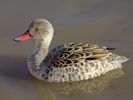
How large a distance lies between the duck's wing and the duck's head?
11.4 inches

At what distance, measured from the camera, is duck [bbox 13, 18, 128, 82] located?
24.1ft

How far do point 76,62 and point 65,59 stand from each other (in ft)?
0.58

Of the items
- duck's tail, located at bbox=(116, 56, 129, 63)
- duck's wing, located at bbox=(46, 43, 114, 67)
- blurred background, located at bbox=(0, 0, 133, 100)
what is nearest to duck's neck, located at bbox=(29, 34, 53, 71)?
duck's wing, located at bbox=(46, 43, 114, 67)

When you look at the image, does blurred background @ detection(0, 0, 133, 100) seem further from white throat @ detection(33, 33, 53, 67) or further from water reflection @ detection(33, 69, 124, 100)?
white throat @ detection(33, 33, 53, 67)

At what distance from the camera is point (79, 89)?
24.0 feet

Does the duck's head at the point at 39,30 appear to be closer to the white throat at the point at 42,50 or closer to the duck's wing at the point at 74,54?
the white throat at the point at 42,50

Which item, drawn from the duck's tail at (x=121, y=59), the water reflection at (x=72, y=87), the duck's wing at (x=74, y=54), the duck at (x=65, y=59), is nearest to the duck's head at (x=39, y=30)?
the duck at (x=65, y=59)

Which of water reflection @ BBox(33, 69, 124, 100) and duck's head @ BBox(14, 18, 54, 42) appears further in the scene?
duck's head @ BBox(14, 18, 54, 42)

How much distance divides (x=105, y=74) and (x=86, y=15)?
1800 mm

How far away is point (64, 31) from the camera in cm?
865

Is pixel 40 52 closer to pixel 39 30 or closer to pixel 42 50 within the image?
pixel 42 50

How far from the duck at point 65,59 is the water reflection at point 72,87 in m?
0.07

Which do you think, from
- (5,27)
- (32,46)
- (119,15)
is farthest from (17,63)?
(119,15)

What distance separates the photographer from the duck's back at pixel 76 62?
24.1 ft
